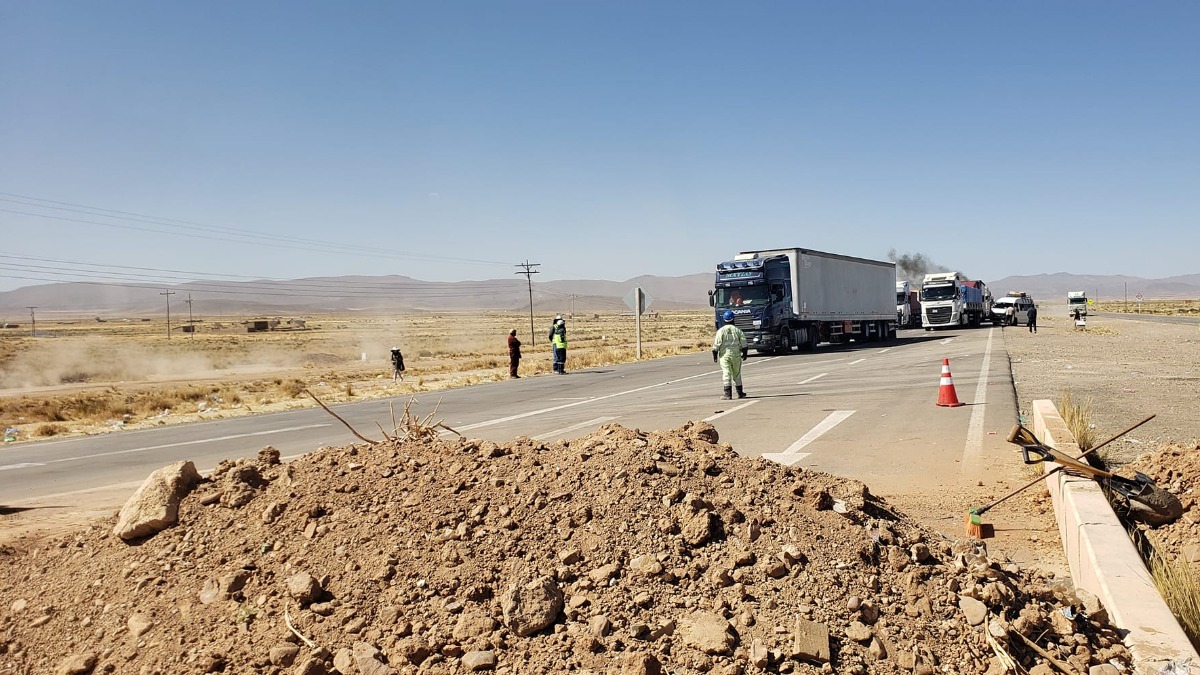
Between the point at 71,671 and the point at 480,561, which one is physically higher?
the point at 480,561

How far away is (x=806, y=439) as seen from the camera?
1163 centimetres

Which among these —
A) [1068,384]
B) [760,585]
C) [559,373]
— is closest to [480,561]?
[760,585]

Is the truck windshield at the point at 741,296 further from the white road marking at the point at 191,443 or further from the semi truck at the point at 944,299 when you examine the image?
the semi truck at the point at 944,299

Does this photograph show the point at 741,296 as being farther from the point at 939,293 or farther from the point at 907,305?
the point at 907,305

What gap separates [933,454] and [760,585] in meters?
6.95

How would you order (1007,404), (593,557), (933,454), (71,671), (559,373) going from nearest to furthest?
(71,671), (593,557), (933,454), (1007,404), (559,373)

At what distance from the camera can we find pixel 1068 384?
56.9ft

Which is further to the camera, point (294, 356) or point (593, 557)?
point (294, 356)

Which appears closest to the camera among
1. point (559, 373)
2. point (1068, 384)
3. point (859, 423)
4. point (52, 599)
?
point (52, 599)

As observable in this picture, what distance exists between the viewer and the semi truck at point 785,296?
32.7 meters

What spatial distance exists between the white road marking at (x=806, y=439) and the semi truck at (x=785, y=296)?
17.8 meters

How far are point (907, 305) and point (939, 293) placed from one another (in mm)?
5066

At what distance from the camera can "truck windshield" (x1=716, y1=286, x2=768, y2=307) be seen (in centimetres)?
3284

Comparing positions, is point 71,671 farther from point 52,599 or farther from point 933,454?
point 933,454
